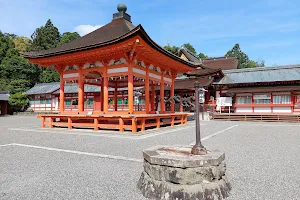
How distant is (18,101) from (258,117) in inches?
1376

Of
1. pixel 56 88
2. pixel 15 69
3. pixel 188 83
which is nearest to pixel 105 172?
pixel 188 83

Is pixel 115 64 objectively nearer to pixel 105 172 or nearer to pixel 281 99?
pixel 105 172

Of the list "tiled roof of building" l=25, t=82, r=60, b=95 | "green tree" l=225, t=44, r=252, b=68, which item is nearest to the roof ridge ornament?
"tiled roof of building" l=25, t=82, r=60, b=95

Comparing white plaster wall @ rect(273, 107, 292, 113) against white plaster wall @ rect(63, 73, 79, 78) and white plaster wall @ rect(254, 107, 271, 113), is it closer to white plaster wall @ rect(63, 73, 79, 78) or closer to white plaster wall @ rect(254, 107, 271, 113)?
white plaster wall @ rect(254, 107, 271, 113)

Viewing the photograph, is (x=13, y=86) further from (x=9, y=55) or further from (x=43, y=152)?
(x=43, y=152)

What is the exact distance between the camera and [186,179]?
338cm

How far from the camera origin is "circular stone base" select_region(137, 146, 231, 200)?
3.36m

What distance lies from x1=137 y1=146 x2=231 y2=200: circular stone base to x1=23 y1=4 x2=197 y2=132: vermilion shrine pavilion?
7145 millimetres

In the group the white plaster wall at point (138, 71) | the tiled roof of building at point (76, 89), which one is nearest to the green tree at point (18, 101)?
the tiled roof of building at point (76, 89)

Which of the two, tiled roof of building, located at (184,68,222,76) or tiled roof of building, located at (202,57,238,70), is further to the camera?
tiled roof of building, located at (202,57,238,70)

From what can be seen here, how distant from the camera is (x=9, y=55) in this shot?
167ft

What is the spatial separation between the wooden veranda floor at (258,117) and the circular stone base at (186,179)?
2014 centimetres

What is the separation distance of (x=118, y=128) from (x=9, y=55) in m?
51.4

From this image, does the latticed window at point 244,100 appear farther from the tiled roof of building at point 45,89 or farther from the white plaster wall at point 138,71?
the tiled roof of building at point 45,89
